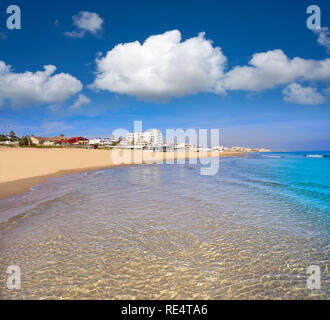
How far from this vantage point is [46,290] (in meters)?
3.23

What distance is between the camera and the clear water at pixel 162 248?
3350 millimetres

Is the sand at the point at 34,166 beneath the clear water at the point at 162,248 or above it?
above

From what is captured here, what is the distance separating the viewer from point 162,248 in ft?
15.4

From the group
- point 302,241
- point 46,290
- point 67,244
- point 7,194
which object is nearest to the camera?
point 46,290

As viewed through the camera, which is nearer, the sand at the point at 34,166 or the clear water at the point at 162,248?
the clear water at the point at 162,248

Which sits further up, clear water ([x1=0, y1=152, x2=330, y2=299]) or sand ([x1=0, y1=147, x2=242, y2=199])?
sand ([x1=0, y1=147, x2=242, y2=199])

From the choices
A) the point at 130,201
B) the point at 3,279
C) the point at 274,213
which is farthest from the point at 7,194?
the point at 274,213

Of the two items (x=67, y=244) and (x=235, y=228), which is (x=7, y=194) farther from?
(x=235, y=228)

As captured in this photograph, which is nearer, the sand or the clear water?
the clear water

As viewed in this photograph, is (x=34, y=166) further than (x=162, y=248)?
Yes

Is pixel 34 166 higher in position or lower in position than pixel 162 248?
higher

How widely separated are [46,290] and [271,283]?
3.84 metres

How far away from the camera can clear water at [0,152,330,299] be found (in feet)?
11.0
